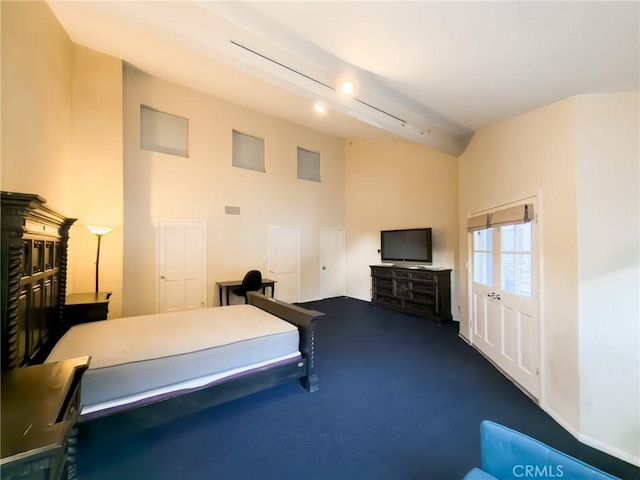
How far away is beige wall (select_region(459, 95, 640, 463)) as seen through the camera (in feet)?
6.46

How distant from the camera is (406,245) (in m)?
5.80

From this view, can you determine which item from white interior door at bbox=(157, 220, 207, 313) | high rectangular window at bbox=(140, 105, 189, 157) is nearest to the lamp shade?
white interior door at bbox=(157, 220, 207, 313)

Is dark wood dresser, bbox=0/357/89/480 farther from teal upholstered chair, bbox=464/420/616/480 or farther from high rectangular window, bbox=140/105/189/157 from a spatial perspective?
high rectangular window, bbox=140/105/189/157

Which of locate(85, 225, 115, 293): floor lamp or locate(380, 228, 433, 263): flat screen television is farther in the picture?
locate(380, 228, 433, 263): flat screen television

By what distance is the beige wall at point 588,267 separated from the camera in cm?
197

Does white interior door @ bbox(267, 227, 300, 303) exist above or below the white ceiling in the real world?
below

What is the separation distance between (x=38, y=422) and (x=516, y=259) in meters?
3.57

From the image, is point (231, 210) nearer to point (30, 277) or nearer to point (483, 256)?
point (30, 277)

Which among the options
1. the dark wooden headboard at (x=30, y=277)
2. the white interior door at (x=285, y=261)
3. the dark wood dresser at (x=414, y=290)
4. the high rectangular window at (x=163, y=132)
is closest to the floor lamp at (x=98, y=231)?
the dark wooden headboard at (x=30, y=277)

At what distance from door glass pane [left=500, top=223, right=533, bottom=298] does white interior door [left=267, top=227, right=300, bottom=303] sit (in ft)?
14.3

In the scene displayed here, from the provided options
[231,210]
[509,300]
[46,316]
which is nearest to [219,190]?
[231,210]

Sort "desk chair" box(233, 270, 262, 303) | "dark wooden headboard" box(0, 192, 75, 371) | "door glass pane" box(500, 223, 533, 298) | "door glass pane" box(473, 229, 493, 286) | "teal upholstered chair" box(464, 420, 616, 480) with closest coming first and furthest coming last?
"teal upholstered chair" box(464, 420, 616, 480) → "dark wooden headboard" box(0, 192, 75, 371) → "door glass pane" box(500, 223, 533, 298) → "door glass pane" box(473, 229, 493, 286) → "desk chair" box(233, 270, 262, 303)

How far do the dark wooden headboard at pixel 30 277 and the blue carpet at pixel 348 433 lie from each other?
0.77 metres

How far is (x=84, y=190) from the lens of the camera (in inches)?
153
